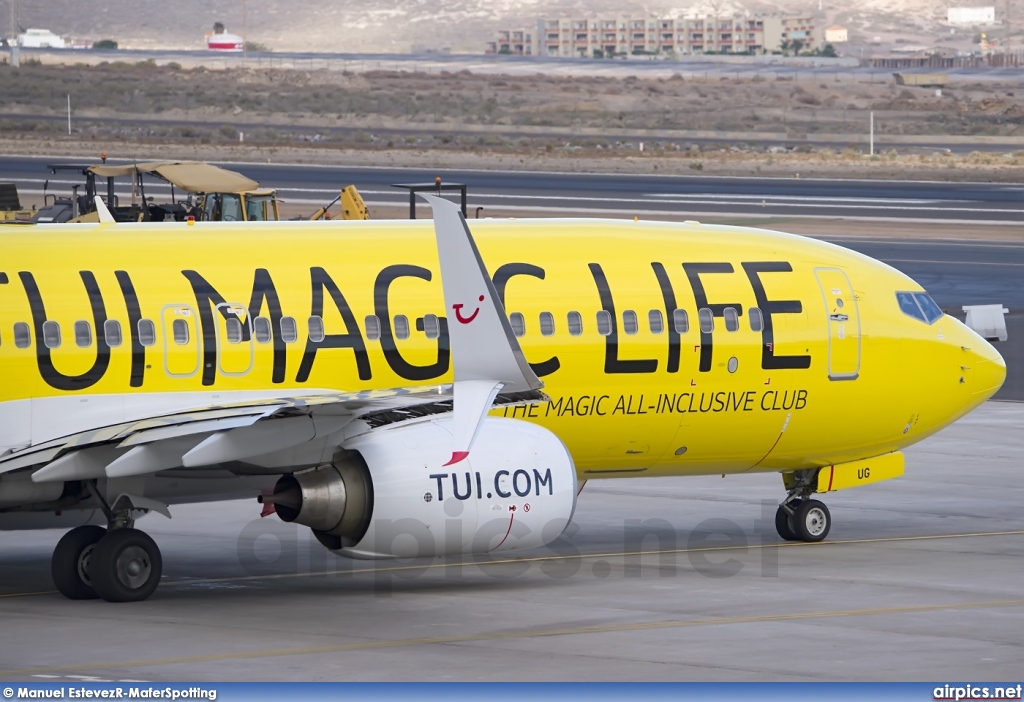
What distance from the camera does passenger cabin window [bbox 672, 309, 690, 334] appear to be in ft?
73.1

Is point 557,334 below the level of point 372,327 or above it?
below

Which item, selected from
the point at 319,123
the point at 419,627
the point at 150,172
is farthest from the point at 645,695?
the point at 319,123

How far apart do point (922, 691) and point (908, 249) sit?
51351 mm

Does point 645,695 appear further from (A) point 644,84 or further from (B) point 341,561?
(A) point 644,84

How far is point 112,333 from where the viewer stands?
19.8 meters

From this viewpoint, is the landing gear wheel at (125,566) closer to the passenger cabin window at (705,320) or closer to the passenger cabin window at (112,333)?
the passenger cabin window at (112,333)

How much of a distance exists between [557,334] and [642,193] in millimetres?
64691

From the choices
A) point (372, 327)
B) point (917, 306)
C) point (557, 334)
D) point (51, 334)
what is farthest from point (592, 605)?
point (917, 306)

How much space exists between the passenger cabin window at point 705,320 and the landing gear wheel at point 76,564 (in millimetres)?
8166

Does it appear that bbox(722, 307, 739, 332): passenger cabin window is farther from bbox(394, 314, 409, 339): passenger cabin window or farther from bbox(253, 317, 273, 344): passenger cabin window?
bbox(253, 317, 273, 344): passenger cabin window

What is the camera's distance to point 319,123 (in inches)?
5556

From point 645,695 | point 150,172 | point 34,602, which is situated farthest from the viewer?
point 150,172

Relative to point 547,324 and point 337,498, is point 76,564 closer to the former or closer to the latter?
point 337,498

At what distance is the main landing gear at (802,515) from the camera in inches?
942
